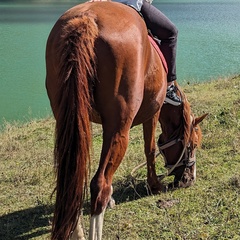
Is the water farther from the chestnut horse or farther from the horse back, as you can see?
the chestnut horse

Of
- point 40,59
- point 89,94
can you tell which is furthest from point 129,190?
point 40,59

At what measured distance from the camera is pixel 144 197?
4.32m

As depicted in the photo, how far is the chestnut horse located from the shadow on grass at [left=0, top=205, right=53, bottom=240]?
1082mm

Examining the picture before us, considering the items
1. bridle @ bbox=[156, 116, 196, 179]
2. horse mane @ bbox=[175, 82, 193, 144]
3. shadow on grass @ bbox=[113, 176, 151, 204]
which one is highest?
horse mane @ bbox=[175, 82, 193, 144]

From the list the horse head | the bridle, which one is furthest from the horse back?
the bridle

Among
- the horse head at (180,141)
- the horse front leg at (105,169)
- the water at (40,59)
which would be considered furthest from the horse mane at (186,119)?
the water at (40,59)

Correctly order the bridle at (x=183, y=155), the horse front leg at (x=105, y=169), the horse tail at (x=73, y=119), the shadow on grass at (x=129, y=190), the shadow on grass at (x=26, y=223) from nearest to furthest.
Answer: the horse tail at (x=73, y=119) < the horse front leg at (x=105, y=169) < the shadow on grass at (x=26, y=223) < the shadow on grass at (x=129, y=190) < the bridle at (x=183, y=155)

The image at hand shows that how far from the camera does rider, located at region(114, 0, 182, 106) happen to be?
371cm

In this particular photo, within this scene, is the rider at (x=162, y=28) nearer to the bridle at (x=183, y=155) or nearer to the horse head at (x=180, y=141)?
the horse head at (x=180, y=141)

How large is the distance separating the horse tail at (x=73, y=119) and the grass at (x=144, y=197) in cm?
32

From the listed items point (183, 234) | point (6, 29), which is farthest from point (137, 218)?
point (6, 29)

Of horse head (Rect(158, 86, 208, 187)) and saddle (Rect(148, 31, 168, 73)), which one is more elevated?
saddle (Rect(148, 31, 168, 73))

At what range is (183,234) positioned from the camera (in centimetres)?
342

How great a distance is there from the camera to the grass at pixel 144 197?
358 cm
